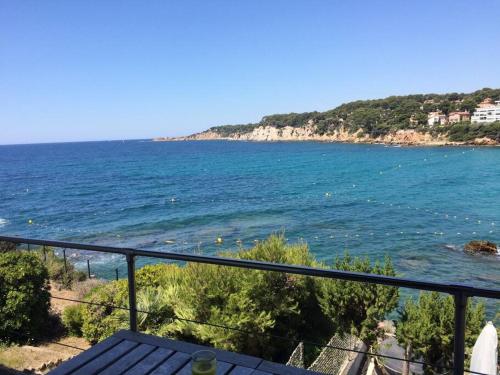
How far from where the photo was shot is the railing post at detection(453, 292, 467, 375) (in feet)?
5.90

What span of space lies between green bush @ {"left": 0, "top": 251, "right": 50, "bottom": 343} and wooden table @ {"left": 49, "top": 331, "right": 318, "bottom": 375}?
6.97m

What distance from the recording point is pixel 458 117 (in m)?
107

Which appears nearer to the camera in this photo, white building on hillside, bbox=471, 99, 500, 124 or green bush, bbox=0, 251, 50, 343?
green bush, bbox=0, 251, 50, 343

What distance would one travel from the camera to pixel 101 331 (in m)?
8.66

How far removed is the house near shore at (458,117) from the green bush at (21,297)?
115 metres

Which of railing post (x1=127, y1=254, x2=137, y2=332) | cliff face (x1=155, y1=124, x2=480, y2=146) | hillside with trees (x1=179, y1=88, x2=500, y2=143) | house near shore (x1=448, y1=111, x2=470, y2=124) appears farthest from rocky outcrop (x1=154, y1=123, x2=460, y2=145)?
railing post (x1=127, y1=254, x2=137, y2=332)

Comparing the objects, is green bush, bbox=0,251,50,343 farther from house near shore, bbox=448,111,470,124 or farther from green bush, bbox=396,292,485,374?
house near shore, bbox=448,111,470,124

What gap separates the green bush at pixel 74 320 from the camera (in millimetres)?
9328

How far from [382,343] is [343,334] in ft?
6.95

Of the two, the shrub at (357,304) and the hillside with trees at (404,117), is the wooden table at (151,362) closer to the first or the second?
the shrub at (357,304)

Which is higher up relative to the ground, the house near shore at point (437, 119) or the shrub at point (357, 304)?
the house near shore at point (437, 119)

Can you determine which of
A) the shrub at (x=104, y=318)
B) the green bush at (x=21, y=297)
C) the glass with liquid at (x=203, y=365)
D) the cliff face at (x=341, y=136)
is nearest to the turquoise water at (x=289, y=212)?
the green bush at (x=21, y=297)

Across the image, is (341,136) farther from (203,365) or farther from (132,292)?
(203,365)

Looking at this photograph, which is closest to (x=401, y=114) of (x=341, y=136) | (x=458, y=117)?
(x=458, y=117)
